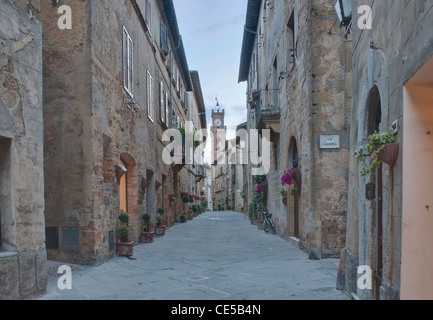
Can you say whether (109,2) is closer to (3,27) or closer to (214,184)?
(3,27)

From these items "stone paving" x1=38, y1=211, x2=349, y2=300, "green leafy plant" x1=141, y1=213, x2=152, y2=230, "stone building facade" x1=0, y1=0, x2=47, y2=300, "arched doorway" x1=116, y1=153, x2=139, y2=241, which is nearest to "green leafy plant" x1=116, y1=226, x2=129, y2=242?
"stone paving" x1=38, y1=211, x2=349, y2=300

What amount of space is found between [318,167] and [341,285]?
10.4 ft

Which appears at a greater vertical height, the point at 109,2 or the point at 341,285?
the point at 109,2

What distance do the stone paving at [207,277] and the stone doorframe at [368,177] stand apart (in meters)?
0.77

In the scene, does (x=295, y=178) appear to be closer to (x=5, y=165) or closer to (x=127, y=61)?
(x=127, y=61)

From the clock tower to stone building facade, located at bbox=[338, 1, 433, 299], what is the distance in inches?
2609

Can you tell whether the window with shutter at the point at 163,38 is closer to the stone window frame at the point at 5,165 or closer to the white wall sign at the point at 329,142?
the white wall sign at the point at 329,142

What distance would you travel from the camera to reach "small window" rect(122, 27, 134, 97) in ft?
29.9

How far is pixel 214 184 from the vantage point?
75000 millimetres

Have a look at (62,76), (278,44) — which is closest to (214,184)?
(278,44)

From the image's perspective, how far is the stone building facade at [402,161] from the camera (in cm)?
291

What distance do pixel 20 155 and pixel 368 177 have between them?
13.3ft

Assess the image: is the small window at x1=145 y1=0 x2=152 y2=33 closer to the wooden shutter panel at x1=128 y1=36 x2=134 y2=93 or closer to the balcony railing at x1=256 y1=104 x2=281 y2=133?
the wooden shutter panel at x1=128 y1=36 x2=134 y2=93

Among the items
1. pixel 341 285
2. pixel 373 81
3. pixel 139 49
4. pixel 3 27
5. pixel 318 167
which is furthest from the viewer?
pixel 139 49
